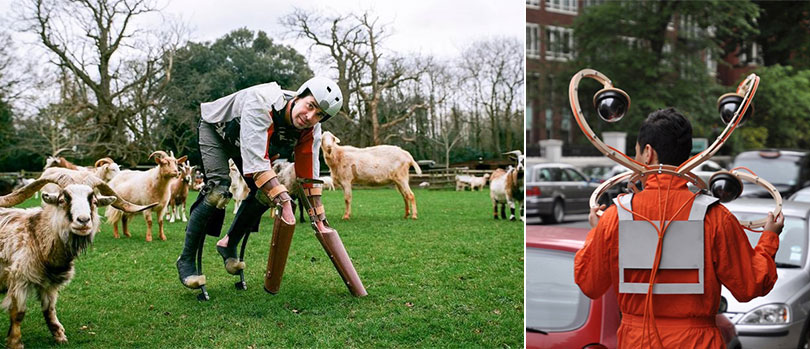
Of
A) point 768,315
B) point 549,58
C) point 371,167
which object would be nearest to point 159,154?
point 371,167

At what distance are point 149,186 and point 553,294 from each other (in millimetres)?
2057

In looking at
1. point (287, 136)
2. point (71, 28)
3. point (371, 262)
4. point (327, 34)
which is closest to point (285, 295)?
point (371, 262)

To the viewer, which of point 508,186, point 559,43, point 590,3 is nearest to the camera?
point 508,186

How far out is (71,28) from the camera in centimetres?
430

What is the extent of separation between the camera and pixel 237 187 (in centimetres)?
410

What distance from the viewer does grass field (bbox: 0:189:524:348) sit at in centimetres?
397

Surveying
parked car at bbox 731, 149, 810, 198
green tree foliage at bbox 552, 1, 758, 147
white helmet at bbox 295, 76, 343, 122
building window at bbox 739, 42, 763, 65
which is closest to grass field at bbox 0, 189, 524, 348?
white helmet at bbox 295, 76, 343, 122

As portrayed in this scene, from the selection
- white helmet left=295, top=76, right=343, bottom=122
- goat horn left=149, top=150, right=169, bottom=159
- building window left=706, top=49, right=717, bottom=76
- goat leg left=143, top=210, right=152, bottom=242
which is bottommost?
goat leg left=143, top=210, right=152, bottom=242

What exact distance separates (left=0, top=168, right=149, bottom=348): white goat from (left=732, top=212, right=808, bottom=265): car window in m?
3.94

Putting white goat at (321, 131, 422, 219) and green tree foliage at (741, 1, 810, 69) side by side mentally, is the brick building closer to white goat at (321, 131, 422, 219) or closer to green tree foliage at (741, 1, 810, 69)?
green tree foliage at (741, 1, 810, 69)

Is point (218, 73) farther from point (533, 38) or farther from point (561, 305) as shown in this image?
point (533, 38)

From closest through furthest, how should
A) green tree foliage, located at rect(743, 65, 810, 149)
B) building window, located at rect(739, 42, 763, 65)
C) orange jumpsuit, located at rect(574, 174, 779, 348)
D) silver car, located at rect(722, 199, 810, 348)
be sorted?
orange jumpsuit, located at rect(574, 174, 779, 348) → silver car, located at rect(722, 199, 810, 348) → green tree foliage, located at rect(743, 65, 810, 149) → building window, located at rect(739, 42, 763, 65)

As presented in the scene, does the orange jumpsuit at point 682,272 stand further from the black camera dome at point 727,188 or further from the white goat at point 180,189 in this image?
the white goat at point 180,189

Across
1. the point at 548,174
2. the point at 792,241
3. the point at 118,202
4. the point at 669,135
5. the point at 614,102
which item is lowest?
the point at 548,174
